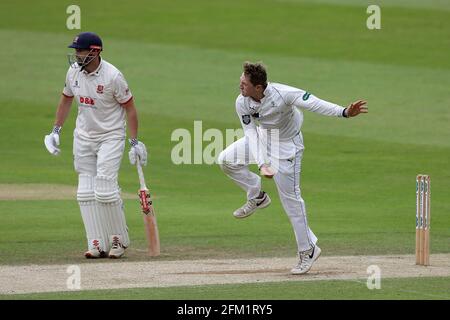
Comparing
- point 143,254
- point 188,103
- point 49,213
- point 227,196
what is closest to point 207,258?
point 143,254

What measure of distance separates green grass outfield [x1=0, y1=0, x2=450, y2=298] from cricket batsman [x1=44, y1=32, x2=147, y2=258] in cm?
33

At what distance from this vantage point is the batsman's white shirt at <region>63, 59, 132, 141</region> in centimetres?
1245

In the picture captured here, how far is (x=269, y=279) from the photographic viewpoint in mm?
10898

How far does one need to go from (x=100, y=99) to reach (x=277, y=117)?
2.09m

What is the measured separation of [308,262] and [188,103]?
47.1 feet

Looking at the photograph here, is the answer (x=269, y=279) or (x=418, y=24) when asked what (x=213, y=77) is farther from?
(x=269, y=279)

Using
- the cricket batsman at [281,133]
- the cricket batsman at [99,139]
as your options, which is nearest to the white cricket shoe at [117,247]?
the cricket batsman at [99,139]

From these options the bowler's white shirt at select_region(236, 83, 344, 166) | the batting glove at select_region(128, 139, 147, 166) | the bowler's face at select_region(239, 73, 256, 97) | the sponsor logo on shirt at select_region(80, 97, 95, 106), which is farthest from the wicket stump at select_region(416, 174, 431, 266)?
the sponsor logo on shirt at select_region(80, 97, 95, 106)

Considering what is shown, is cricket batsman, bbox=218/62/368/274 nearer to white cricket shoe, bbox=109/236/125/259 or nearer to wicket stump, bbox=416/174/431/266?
wicket stump, bbox=416/174/431/266

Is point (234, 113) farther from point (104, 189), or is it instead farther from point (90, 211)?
point (104, 189)

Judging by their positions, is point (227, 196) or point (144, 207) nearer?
point (144, 207)

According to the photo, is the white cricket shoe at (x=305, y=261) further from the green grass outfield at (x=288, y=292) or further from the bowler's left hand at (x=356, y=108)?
the bowler's left hand at (x=356, y=108)

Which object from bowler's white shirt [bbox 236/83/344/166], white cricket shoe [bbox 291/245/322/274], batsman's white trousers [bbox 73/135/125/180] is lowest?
white cricket shoe [bbox 291/245/322/274]

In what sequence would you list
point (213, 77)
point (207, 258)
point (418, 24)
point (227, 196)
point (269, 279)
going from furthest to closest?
point (418, 24) < point (213, 77) < point (227, 196) < point (207, 258) < point (269, 279)
